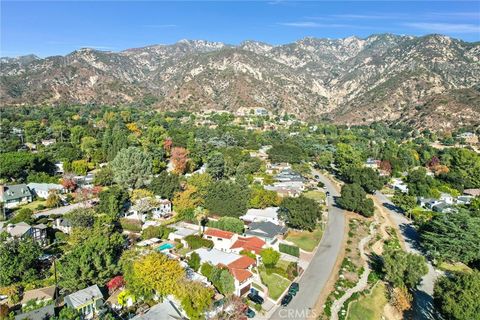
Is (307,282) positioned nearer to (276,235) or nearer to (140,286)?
(276,235)

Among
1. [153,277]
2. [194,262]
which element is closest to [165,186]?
[194,262]

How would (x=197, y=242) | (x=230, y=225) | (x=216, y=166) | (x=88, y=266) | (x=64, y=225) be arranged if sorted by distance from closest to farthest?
(x=88, y=266) < (x=197, y=242) < (x=230, y=225) < (x=64, y=225) < (x=216, y=166)

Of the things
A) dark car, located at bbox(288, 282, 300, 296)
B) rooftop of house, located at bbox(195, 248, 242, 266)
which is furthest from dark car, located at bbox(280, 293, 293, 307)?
rooftop of house, located at bbox(195, 248, 242, 266)

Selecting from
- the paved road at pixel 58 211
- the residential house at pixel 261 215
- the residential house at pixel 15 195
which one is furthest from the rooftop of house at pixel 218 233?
the residential house at pixel 15 195

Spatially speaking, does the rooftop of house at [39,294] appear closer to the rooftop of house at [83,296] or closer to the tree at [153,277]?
the rooftop of house at [83,296]

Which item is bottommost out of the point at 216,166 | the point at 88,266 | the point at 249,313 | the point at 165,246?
the point at 249,313

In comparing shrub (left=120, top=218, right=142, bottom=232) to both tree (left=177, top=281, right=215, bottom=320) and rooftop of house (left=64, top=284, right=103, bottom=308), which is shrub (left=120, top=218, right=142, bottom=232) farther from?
tree (left=177, top=281, right=215, bottom=320)

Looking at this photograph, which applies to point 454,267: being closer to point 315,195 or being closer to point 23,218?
point 315,195
